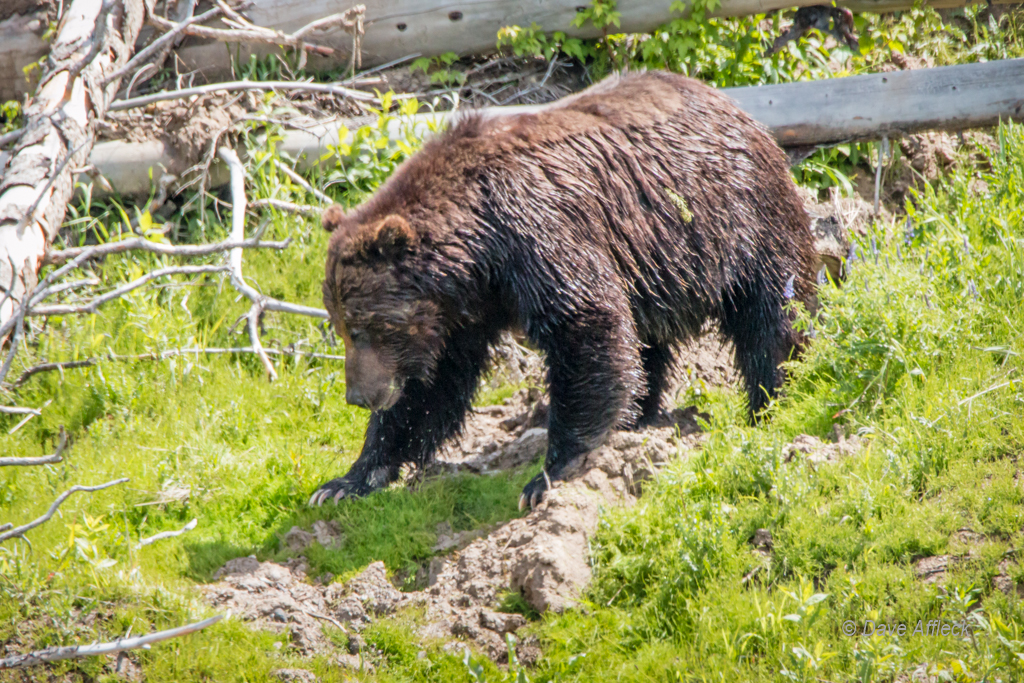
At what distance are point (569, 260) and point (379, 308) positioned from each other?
1068 mm

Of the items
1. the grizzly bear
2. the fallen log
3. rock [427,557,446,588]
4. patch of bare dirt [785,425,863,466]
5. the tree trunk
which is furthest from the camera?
the fallen log

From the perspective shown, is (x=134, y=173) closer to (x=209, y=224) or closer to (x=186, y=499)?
(x=209, y=224)

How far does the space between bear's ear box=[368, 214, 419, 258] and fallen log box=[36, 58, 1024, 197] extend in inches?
95.0

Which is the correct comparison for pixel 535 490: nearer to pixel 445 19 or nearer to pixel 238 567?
pixel 238 567

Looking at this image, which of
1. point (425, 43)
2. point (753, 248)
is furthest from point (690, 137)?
point (425, 43)

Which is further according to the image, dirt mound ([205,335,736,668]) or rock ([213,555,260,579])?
rock ([213,555,260,579])

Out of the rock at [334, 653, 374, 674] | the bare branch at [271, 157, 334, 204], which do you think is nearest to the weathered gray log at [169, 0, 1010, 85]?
the bare branch at [271, 157, 334, 204]

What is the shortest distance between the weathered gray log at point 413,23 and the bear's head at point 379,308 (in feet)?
11.4

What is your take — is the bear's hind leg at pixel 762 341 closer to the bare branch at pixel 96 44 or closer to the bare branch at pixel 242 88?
the bare branch at pixel 242 88

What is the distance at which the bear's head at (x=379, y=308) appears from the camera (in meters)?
4.65

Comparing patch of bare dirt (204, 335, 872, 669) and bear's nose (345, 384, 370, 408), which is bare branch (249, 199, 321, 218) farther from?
patch of bare dirt (204, 335, 872, 669)

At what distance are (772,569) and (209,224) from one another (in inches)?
215

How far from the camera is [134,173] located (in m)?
7.24

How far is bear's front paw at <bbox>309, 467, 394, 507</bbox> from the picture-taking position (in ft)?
17.0
